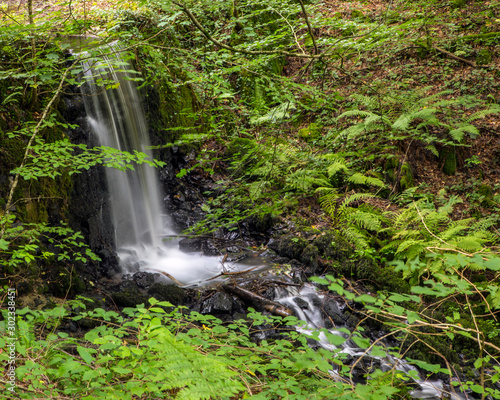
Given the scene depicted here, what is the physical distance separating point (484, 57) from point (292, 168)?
18.4 ft

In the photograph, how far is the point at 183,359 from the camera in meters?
1.66

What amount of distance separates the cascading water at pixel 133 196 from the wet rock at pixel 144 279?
36cm

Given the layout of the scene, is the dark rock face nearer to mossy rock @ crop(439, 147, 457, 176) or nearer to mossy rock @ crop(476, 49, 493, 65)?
mossy rock @ crop(439, 147, 457, 176)

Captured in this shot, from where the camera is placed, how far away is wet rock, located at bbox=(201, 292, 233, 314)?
449cm

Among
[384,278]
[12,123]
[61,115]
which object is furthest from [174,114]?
[384,278]

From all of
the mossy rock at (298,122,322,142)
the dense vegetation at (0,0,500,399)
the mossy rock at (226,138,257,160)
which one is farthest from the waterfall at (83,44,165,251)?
the mossy rock at (298,122,322,142)

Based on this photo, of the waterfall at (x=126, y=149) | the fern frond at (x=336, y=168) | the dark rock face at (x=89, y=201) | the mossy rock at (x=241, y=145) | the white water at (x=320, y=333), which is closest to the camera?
the white water at (x=320, y=333)

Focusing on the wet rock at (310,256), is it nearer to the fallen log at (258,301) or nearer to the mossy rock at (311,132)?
the fallen log at (258,301)

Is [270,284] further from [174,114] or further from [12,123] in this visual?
[174,114]

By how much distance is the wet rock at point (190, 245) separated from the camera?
6535 millimetres

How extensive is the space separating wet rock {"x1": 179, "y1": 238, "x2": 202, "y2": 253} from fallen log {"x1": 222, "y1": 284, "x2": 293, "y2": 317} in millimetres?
1696

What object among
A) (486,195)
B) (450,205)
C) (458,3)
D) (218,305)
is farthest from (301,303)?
(458,3)

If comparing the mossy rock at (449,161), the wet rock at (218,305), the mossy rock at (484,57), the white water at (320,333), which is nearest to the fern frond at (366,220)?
the white water at (320,333)

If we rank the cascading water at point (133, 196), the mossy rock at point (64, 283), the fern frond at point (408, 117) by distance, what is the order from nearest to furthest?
the mossy rock at point (64, 283) → the cascading water at point (133, 196) → the fern frond at point (408, 117)
